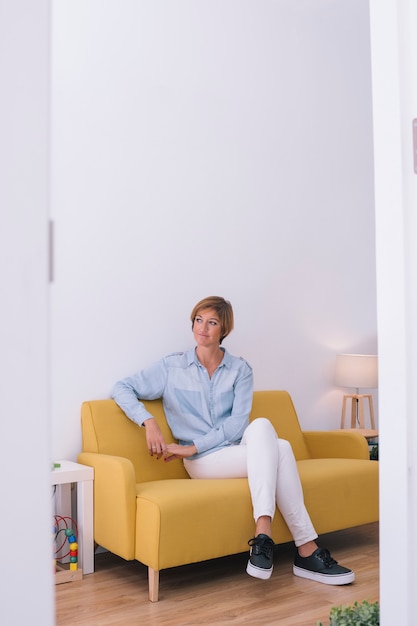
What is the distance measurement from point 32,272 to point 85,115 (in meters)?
2.97

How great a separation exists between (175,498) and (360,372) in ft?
6.28

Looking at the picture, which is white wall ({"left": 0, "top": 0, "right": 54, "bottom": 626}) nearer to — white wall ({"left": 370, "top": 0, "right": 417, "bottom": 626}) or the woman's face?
white wall ({"left": 370, "top": 0, "right": 417, "bottom": 626})

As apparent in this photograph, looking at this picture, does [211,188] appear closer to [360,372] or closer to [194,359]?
[194,359]

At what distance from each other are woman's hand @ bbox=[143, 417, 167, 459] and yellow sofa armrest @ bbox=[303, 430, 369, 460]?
115 cm

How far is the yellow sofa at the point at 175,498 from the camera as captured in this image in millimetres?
2926

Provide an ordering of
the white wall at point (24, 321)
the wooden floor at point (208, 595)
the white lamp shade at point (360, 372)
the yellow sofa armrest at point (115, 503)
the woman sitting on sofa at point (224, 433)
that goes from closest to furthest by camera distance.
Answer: the white wall at point (24, 321) < the wooden floor at point (208, 595) < the yellow sofa armrest at point (115, 503) < the woman sitting on sofa at point (224, 433) < the white lamp shade at point (360, 372)

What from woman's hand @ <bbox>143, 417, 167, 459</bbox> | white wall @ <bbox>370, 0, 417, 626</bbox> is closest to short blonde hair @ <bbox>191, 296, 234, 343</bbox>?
woman's hand @ <bbox>143, 417, 167, 459</bbox>

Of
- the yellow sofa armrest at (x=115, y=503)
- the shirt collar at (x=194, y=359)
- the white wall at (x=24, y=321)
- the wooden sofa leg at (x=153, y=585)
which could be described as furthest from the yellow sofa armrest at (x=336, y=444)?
the white wall at (x=24, y=321)

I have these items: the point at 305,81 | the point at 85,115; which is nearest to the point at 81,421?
the point at 85,115

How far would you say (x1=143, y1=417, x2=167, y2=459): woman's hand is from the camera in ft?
11.0

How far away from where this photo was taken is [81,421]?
3527 millimetres

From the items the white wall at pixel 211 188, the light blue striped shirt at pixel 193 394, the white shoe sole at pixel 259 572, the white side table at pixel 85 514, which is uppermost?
the white wall at pixel 211 188

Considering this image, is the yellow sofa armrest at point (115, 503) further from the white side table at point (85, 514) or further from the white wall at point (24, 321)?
the white wall at point (24, 321)

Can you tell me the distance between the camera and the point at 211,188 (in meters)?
4.16
